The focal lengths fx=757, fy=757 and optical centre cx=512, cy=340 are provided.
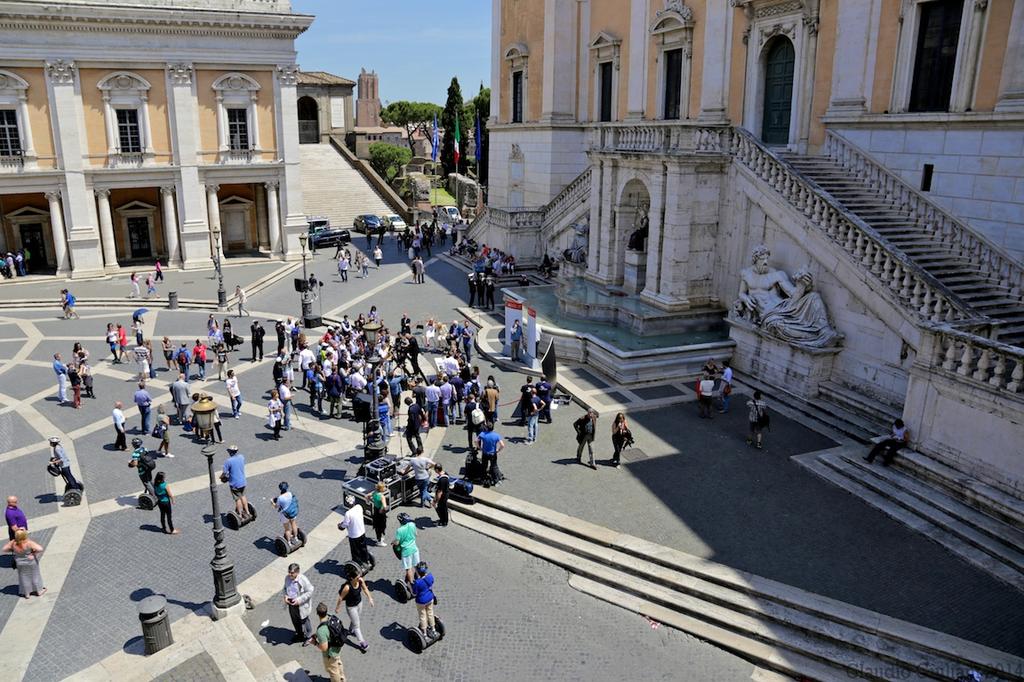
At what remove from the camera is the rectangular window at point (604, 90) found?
35.1 m

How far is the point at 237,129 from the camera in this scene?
41.6 m

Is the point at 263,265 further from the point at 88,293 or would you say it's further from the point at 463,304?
the point at 463,304

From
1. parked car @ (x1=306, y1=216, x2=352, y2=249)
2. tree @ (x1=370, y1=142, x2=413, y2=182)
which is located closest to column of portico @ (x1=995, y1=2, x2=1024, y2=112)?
parked car @ (x1=306, y1=216, x2=352, y2=249)

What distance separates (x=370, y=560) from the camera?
13.2 meters

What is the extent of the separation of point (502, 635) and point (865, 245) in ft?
42.5

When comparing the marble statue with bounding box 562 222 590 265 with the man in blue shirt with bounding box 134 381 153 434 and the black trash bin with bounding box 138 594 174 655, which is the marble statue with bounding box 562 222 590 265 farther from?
the black trash bin with bounding box 138 594 174 655

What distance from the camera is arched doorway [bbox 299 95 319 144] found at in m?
68.1

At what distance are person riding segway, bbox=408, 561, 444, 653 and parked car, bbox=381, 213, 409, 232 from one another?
139 feet

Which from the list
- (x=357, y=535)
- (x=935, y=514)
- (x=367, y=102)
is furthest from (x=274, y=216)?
(x=367, y=102)

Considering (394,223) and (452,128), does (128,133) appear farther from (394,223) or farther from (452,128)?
(452,128)

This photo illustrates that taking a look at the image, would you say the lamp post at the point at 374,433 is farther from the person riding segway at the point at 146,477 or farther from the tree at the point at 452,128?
the tree at the point at 452,128

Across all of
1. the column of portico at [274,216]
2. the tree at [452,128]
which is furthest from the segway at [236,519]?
the tree at [452,128]

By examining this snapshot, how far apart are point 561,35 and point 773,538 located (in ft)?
96.2

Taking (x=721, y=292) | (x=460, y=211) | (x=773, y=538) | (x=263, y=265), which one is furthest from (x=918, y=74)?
(x=460, y=211)
